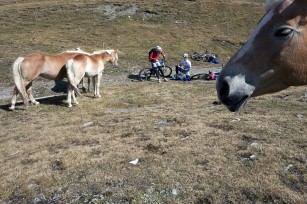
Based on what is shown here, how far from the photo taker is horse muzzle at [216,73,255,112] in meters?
2.74

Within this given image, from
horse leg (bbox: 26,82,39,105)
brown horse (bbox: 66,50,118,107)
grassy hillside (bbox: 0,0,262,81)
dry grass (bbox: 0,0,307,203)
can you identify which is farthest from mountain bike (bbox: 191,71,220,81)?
horse leg (bbox: 26,82,39,105)

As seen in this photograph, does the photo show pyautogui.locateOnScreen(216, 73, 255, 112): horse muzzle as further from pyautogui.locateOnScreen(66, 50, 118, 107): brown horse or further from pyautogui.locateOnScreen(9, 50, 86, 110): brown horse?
pyautogui.locateOnScreen(9, 50, 86, 110): brown horse

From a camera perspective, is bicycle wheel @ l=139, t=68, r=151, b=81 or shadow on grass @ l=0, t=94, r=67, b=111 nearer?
shadow on grass @ l=0, t=94, r=67, b=111

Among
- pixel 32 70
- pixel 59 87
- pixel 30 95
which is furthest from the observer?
pixel 59 87

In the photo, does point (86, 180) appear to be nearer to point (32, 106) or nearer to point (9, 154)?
point (9, 154)

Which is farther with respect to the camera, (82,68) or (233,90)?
(82,68)

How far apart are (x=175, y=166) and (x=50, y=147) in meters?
3.02

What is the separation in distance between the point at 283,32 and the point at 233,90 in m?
0.59

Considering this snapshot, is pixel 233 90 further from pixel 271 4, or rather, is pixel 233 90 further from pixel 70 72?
pixel 70 72

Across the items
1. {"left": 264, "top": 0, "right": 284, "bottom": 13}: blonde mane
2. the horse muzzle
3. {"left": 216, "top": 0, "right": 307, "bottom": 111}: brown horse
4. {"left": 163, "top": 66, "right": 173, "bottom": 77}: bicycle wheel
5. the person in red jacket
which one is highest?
{"left": 264, "top": 0, "right": 284, "bottom": 13}: blonde mane

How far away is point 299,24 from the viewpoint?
8.46ft

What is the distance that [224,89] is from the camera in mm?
2768

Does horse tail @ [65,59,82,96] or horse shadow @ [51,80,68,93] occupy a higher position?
horse tail @ [65,59,82,96]

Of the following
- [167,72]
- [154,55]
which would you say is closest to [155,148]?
[154,55]
